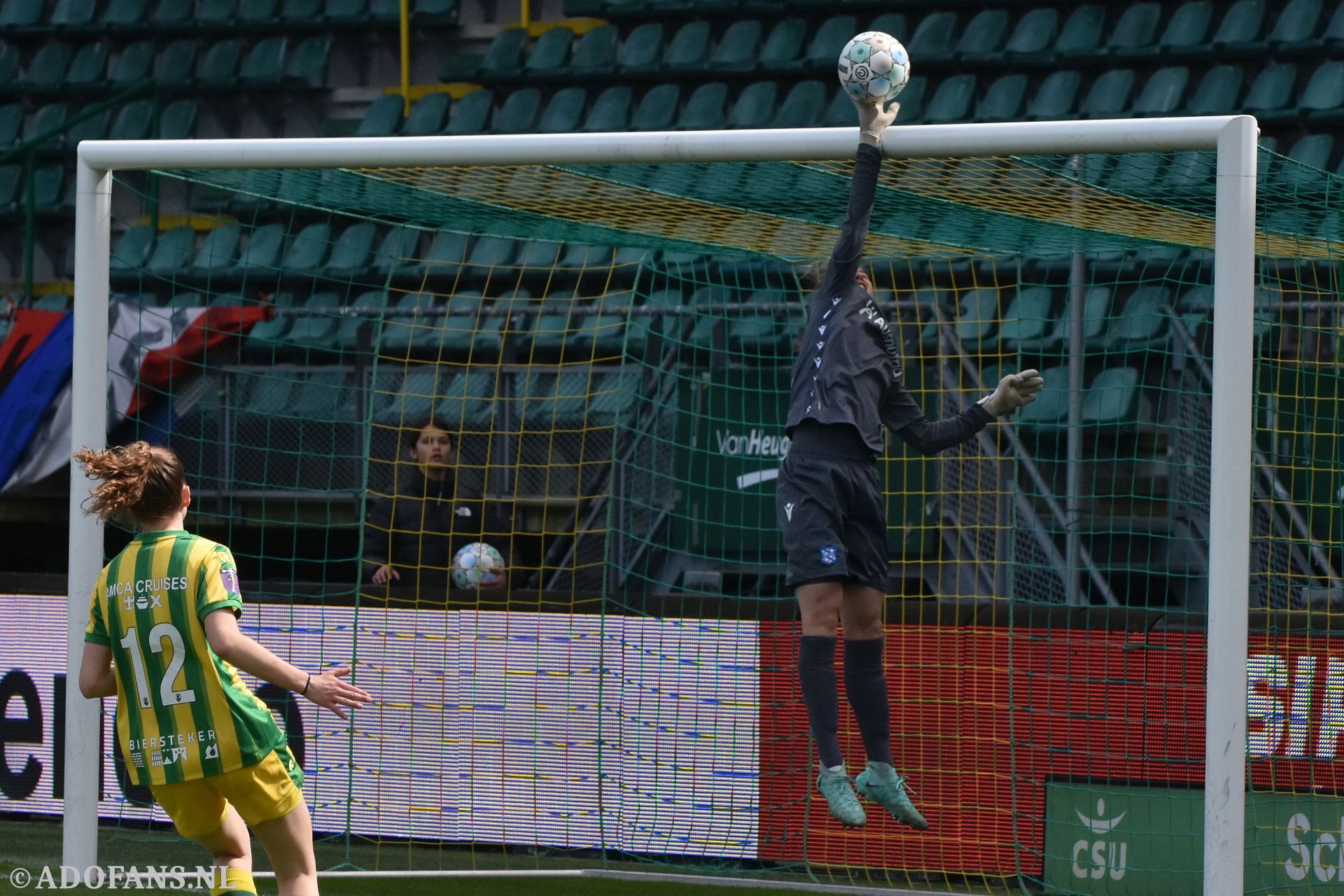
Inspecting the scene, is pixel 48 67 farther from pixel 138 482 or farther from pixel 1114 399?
pixel 138 482

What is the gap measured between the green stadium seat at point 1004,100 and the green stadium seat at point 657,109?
1928mm

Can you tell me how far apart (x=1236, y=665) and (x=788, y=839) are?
2.32 metres

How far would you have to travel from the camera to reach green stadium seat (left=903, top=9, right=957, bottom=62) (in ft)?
34.4

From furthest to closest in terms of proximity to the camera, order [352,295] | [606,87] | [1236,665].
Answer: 1. [606,87]
2. [352,295]
3. [1236,665]

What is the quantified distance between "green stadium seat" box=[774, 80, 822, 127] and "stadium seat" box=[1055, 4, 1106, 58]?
145cm

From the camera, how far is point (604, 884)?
20.2 ft

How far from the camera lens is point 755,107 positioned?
1071 centimetres

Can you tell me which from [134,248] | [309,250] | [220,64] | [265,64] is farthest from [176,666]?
[220,64]

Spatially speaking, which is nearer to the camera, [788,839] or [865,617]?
[865,617]

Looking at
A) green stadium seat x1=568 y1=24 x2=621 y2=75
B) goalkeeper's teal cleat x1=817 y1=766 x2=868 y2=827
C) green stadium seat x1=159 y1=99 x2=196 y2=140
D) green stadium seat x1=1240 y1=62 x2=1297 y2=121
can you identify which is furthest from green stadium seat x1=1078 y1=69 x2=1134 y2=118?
green stadium seat x1=159 y1=99 x2=196 y2=140

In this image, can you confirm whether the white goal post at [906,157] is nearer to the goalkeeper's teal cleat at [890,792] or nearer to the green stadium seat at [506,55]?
the goalkeeper's teal cleat at [890,792]

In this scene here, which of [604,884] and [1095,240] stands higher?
[1095,240]

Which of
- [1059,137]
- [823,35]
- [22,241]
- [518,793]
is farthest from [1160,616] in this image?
[22,241]

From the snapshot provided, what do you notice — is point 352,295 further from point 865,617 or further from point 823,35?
point 865,617
